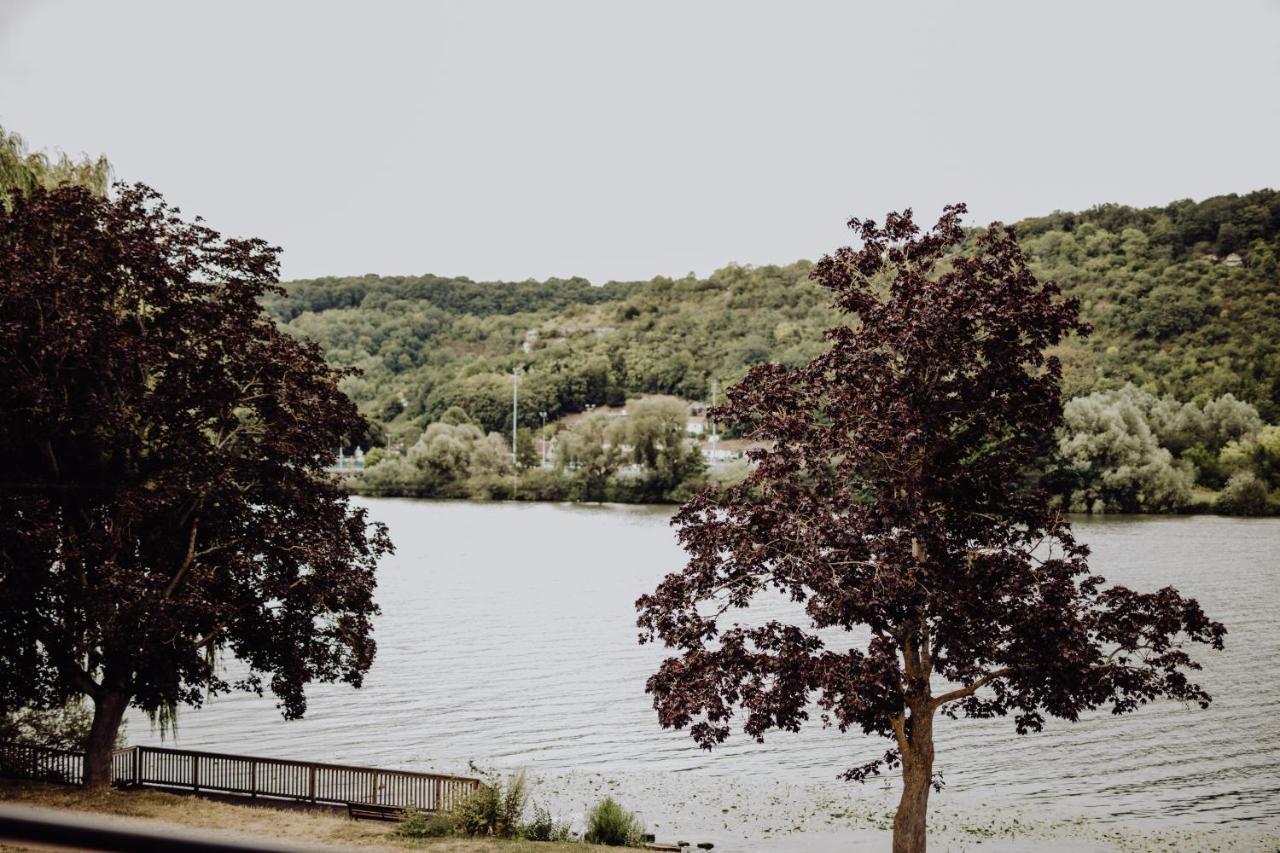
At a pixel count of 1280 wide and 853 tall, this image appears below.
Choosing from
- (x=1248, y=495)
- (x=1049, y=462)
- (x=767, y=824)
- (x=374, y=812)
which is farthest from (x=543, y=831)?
(x=1248, y=495)

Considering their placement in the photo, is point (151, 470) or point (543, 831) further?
point (543, 831)

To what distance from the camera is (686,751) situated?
31.8 m

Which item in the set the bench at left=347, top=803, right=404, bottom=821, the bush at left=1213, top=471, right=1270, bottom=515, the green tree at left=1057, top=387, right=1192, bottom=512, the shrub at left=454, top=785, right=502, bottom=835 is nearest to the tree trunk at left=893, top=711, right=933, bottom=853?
the shrub at left=454, top=785, right=502, bottom=835

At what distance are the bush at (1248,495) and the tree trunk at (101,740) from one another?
308 feet

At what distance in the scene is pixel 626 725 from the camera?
34.6 metres

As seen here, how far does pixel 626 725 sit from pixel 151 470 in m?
17.9

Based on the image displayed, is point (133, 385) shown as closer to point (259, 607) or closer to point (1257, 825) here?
point (259, 607)

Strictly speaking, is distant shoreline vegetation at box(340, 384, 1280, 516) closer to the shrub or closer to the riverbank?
the riverbank

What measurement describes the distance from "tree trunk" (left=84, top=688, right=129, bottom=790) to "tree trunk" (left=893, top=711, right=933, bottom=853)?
14.3 m

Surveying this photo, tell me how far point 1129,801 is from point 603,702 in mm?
16557

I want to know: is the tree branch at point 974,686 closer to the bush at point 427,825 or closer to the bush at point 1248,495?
the bush at point 427,825

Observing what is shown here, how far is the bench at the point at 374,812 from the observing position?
21688mm

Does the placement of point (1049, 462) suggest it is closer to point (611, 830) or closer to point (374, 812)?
point (611, 830)

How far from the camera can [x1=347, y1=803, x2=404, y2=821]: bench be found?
71.2 ft
